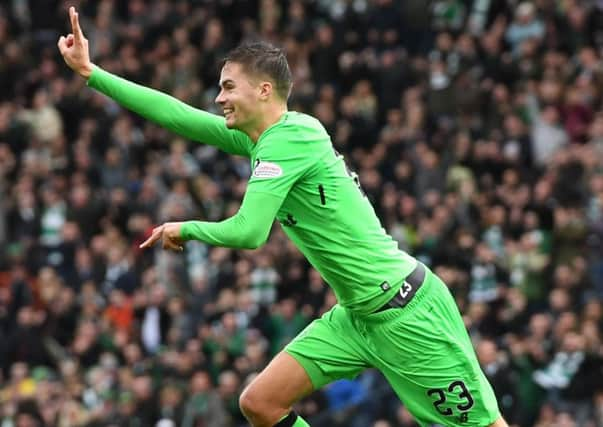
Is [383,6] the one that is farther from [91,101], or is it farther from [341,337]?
[341,337]

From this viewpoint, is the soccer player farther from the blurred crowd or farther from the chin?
the blurred crowd

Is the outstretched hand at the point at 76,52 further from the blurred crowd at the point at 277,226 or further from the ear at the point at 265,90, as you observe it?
the blurred crowd at the point at 277,226

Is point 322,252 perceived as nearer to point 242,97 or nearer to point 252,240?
point 252,240

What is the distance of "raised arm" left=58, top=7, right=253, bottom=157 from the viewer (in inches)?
360

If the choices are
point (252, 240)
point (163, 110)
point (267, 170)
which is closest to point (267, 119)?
point (267, 170)

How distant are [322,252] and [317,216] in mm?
206

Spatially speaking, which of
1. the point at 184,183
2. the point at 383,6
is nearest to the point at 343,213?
the point at 184,183

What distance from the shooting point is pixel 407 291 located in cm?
884

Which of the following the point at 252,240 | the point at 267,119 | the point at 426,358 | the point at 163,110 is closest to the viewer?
the point at 252,240

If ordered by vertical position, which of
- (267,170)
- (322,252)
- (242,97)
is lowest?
(322,252)

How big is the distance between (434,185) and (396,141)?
3.17 ft

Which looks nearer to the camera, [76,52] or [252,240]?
[252,240]

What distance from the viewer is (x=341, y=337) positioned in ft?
29.9

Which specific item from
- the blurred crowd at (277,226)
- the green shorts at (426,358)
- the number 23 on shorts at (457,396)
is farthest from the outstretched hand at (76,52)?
the blurred crowd at (277,226)
